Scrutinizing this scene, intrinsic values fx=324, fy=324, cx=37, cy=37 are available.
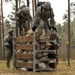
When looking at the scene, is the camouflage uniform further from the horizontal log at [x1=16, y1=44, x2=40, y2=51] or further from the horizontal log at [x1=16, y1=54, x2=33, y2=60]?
the horizontal log at [x1=16, y1=54, x2=33, y2=60]

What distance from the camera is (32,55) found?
11672 millimetres

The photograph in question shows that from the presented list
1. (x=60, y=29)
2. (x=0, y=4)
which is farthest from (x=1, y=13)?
(x=60, y=29)

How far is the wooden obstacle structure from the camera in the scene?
1151 cm

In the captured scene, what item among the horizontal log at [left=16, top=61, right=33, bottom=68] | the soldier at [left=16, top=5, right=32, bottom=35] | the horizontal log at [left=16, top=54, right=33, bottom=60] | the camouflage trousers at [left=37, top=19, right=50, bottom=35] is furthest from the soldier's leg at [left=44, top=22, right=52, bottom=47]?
the soldier at [left=16, top=5, right=32, bottom=35]

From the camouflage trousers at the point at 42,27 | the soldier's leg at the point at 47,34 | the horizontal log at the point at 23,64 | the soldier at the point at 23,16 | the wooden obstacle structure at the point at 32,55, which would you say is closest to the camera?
the soldier's leg at the point at 47,34

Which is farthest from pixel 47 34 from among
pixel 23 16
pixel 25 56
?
pixel 23 16

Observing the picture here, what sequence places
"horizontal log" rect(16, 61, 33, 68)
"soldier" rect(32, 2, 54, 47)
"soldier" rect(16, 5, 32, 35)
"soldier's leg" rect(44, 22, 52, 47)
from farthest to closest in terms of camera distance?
"soldier" rect(16, 5, 32, 35), "horizontal log" rect(16, 61, 33, 68), "soldier" rect(32, 2, 54, 47), "soldier's leg" rect(44, 22, 52, 47)

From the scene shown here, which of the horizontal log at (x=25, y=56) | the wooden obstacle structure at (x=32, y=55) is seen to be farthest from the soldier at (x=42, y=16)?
the horizontal log at (x=25, y=56)

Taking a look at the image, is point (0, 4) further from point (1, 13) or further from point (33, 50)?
point (33, 50)

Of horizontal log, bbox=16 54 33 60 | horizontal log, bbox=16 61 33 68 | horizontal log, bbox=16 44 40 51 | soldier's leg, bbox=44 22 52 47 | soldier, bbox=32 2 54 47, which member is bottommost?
horizontal log, bbox=16 61 33 68

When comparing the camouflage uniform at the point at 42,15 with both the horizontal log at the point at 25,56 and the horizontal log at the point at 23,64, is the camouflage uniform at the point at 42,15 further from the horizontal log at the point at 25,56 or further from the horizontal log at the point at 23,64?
the horizontal log at the point at 23,64

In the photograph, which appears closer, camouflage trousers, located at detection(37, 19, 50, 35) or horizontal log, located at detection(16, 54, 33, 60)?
camouflage trousers, located at detection(37, 19, 50, 35)

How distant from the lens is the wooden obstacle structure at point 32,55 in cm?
1151

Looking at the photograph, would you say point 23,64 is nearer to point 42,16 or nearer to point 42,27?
point 42,27
